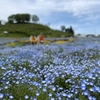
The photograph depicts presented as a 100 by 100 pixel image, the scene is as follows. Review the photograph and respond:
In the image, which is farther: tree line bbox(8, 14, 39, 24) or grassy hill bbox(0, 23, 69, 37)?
tree line bbox(8, 14, 39, 24)

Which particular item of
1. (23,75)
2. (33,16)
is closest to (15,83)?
(23,75)

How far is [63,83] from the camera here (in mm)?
5281

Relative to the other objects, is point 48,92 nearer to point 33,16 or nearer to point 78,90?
point 78,90

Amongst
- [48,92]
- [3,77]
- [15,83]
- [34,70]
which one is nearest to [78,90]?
[48,92]

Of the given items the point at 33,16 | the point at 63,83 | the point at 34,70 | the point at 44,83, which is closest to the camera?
the point at 44,83

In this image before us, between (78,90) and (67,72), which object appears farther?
(67,72)

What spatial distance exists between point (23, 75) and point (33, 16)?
418 ft

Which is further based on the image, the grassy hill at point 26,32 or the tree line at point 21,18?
the tree line at point 21,18

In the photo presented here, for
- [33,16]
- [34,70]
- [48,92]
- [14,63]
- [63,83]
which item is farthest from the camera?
[33,16]

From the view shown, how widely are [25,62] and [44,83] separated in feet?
7.93

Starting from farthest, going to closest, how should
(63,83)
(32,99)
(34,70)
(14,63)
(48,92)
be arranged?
(14,63) → (34,70) → (63,83) → (48,92) → (32,99)

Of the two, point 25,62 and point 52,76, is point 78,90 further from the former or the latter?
point 25,62

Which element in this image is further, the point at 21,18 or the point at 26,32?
the point at 21,18

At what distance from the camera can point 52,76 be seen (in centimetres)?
520
